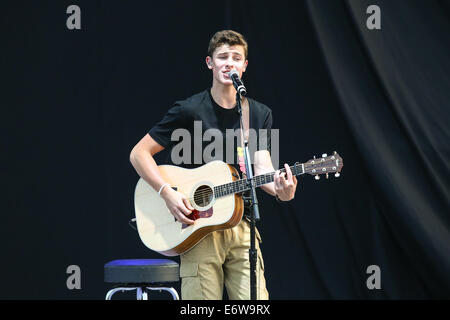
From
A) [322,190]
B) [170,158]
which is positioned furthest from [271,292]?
[170,158]

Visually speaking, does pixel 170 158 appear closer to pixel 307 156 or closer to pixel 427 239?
pixel 307 156

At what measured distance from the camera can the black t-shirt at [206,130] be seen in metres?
3.54

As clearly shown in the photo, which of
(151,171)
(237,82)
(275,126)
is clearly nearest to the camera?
(237,82)

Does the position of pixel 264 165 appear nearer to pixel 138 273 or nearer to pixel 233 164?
pixel 233 164

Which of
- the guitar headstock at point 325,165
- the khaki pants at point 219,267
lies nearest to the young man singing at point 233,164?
the khaki pants at point 219,267

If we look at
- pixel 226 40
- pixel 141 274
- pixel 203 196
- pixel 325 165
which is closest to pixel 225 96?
pixel 226 40

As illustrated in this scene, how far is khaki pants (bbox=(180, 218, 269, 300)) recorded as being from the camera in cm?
340

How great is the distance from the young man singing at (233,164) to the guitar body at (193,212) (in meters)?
0.06

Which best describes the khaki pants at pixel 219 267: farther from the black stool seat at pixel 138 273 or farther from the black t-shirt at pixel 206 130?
the black t-shirt at pixel 206 130

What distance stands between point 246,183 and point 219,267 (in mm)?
455

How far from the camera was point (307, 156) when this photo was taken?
15.8 ft

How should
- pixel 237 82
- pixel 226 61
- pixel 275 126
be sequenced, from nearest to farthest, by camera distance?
pixel 237 82
pixel 226 61
pixel 275 126

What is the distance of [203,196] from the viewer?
3.61m

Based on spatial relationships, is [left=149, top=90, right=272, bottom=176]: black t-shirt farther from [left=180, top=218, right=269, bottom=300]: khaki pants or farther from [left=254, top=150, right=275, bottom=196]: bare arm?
[left=180, top=218, right=269, bottom=300]: khaki pants
